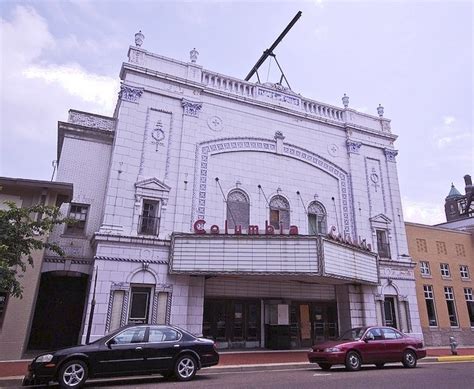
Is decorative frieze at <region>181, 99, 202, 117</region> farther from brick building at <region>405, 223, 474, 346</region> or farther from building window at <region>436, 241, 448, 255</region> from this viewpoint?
building window at <region>436, 241, 448, 255</region>

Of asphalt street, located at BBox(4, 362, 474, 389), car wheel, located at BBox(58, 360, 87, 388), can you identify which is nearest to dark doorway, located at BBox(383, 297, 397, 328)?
asphalt street, located at BBox(4, 362, 474, 389)

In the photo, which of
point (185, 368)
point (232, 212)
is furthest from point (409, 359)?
point (232, 212)

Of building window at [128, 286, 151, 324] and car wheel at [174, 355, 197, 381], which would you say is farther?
building window at [128, 286, 151, 324]

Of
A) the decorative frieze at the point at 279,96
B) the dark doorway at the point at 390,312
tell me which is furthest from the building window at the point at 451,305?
the decorative frieze at the point at 279,96

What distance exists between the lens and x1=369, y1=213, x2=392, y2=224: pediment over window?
23617 mm

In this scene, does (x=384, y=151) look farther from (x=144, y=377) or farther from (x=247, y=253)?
(x=144, y=377)

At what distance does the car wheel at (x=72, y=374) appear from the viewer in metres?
9.18

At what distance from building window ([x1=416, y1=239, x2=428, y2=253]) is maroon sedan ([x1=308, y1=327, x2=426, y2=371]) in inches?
477

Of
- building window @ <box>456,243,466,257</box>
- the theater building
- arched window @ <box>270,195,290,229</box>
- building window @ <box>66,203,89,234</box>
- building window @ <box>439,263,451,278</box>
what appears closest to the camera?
the theater building

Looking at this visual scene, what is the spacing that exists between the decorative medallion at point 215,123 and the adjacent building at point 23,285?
8.38 meters

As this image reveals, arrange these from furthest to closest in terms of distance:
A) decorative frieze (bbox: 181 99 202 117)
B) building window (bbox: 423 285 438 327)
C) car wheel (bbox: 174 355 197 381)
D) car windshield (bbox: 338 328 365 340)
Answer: building window (bbox: 423 285 438 327) < decorative frieze (bbox: 181 99 202 117) < car windshield (bbox: 338 328 365 340) < car wheel (bbox: 174 355 197 381)

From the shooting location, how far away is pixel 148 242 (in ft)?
57.7

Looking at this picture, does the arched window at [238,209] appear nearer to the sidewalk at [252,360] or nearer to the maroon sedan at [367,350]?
the sidewalk at [252,360]

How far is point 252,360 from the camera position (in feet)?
50.4
